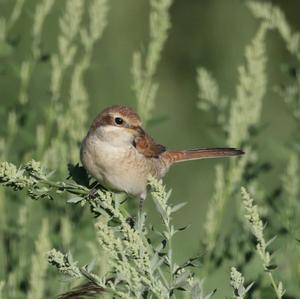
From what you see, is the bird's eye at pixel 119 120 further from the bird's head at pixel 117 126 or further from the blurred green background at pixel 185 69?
the blurred green background at pixel 185 69

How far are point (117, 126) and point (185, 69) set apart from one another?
14.7 ft

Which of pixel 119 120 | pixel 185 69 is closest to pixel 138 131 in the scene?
pixel 119 120

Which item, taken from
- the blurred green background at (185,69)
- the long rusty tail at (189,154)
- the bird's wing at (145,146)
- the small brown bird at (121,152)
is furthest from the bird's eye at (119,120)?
the blurred green background at (185,69)

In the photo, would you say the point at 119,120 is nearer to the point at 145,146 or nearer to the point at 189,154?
the point at 145,146

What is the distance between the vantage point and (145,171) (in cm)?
472

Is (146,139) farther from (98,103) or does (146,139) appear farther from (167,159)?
(98,103)

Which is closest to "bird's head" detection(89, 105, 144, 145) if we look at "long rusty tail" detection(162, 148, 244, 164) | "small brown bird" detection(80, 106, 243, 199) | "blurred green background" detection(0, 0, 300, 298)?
"small brown bird" detection(80, 106, 243, 199)

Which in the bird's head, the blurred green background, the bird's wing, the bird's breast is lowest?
the bird's breast

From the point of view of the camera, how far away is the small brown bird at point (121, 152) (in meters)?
4.48

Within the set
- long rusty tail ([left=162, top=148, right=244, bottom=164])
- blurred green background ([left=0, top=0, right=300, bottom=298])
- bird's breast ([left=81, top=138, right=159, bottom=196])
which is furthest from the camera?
blurred green background ([left=0, top=0, right=300, bottom=298])

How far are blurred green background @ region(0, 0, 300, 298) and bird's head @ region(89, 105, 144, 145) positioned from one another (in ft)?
6.54

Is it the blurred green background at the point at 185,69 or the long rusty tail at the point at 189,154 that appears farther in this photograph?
the blurred green background at the point at 185,69

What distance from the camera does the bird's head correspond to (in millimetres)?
4672

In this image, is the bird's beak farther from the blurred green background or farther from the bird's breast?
the blurred green background
